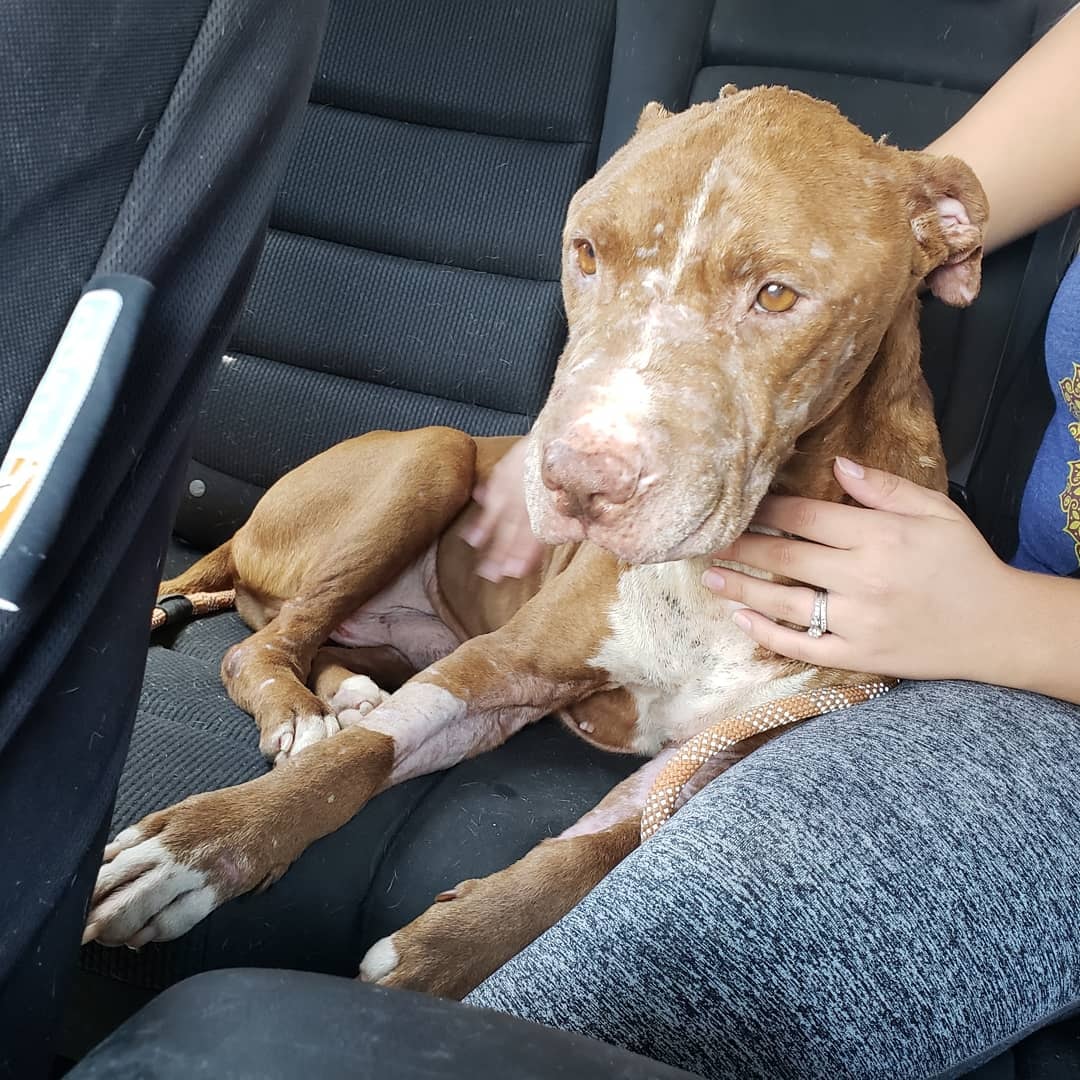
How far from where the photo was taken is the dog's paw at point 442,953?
1.39 meters

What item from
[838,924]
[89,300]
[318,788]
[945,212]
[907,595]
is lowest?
[318,788]

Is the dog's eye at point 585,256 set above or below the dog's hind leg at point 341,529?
above

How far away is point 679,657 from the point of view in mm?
1789

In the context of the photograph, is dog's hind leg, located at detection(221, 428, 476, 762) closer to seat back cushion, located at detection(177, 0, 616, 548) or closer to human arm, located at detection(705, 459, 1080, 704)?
seat back cushion, located at detection(177, 0, 616, 548)

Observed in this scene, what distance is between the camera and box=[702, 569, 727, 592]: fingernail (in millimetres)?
1648

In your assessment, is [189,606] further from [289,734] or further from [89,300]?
[89,300]

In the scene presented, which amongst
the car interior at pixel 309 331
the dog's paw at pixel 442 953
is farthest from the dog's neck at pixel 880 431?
the dog's paw at pixel 442 953

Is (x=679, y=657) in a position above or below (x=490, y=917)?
above

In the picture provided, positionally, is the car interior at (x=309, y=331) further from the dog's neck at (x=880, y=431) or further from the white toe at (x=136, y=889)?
the dog's neck at (x=880, y=431)

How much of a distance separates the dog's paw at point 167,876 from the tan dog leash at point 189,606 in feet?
2.46

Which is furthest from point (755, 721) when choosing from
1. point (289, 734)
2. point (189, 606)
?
point (189, 606)

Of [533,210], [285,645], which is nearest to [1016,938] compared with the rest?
[285,645]

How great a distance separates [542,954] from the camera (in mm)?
963

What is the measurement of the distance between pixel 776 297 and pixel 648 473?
0.30m
